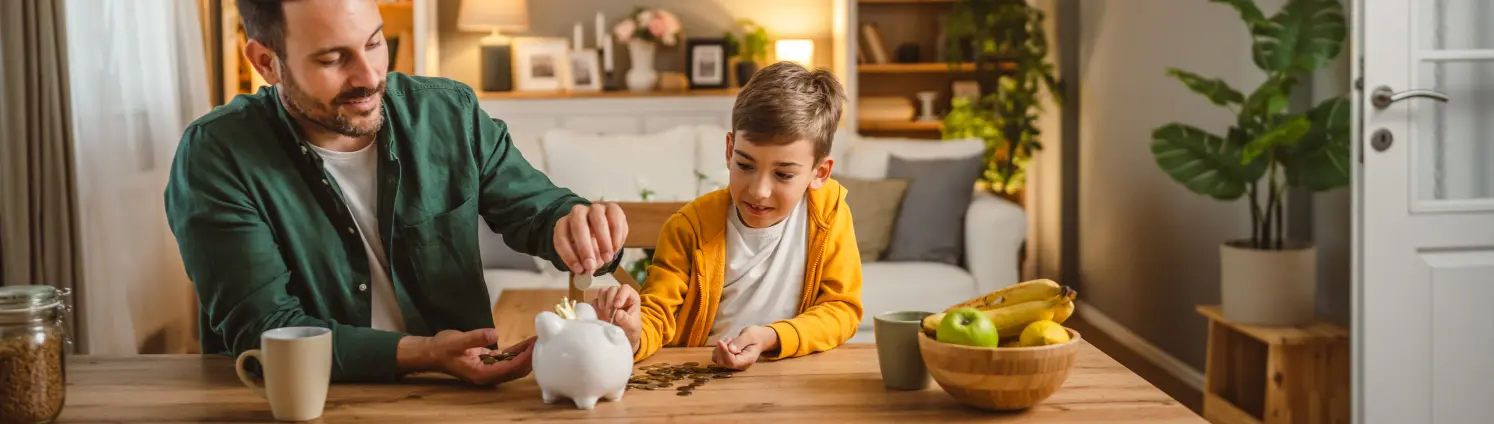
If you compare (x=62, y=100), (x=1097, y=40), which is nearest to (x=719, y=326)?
(x=62, y=100)

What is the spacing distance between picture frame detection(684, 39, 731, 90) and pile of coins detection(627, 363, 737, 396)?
4362mm

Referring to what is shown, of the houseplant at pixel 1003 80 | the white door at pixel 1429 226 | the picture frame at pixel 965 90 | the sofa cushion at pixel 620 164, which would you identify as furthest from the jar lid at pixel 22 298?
the picture frame at pixel 965 90

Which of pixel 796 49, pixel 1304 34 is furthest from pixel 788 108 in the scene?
pixel 796 49

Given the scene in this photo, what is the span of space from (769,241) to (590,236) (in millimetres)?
403

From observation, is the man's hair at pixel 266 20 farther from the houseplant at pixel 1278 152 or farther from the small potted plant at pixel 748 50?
the small potted plant at pixel 748 50

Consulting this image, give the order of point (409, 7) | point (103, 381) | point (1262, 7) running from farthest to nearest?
point (409, 7) < point (1262, 7) < point (103, 381)

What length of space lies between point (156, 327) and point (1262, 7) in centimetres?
309

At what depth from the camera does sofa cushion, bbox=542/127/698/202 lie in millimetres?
4008

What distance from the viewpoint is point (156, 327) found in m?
3.16

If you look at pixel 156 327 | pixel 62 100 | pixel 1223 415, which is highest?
pixel 62 100

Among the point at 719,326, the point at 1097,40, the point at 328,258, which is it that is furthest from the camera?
the point at 1097,40

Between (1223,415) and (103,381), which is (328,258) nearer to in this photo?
(103,381)

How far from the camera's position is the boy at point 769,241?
5.03 feet

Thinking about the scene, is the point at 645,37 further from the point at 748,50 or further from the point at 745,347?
the point at 745,347
